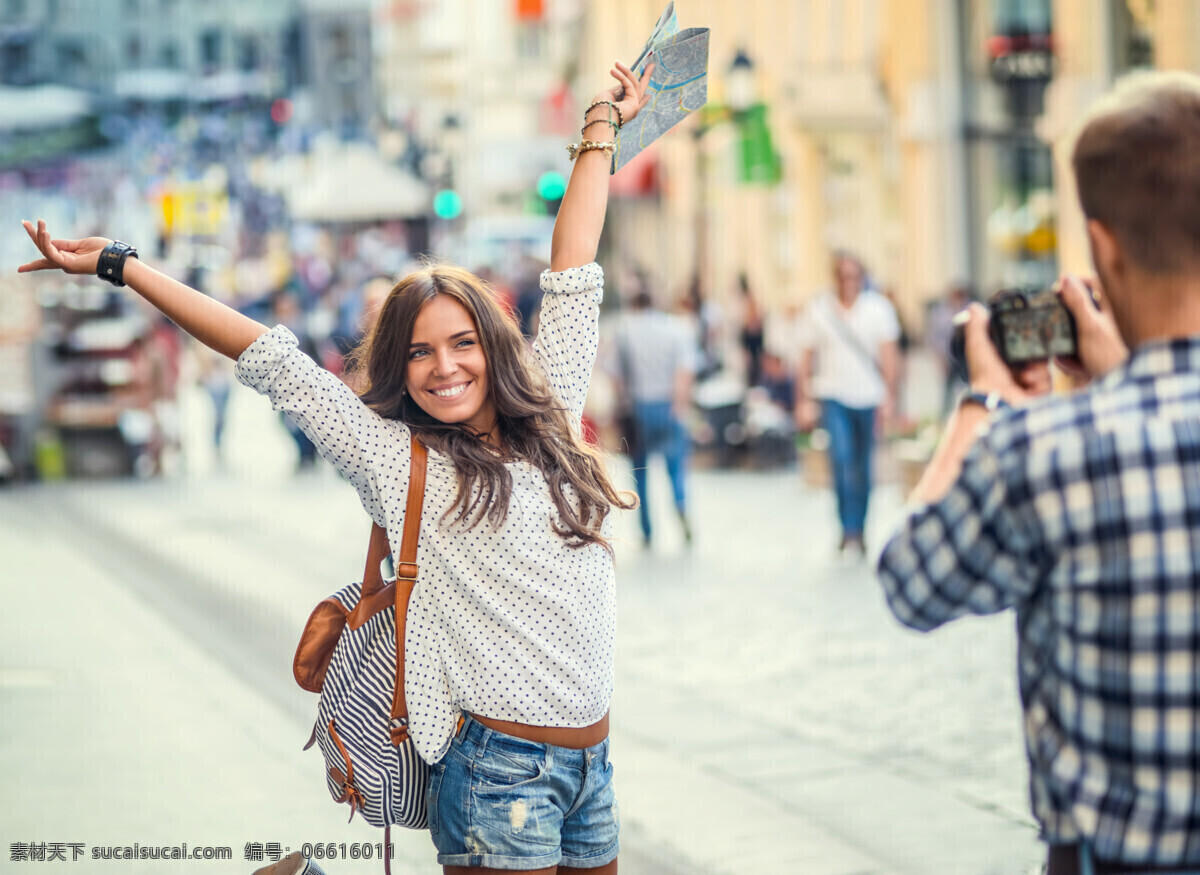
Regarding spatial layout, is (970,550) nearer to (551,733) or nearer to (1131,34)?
(551,733)

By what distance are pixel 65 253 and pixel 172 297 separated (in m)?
0.24

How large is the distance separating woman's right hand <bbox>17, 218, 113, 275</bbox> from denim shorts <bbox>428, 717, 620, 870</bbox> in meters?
1.05

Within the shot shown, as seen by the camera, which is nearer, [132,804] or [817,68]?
[132,804]

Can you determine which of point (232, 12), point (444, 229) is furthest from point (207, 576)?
point (232, 12)

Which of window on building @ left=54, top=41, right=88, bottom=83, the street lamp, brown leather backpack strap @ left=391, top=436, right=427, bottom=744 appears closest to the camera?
brown leather backpack strap @ left=391, top=436, right=427, bottom=744

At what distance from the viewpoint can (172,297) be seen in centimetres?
272

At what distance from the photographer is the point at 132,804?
16.7 feet

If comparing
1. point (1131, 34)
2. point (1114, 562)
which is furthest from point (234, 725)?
point (1131, 34)

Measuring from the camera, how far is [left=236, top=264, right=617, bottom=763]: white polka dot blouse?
2.60 m

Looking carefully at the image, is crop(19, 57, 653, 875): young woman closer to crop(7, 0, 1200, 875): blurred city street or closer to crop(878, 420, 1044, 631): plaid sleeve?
crop(7, 0, 1200, 875): blurred city street

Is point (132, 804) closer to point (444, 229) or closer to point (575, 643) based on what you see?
point (575, 643)

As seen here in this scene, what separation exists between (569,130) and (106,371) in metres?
23.8

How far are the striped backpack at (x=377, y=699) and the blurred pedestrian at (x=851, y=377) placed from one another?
740cm

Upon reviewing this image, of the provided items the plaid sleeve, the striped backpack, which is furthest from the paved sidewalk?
the plaid sleeve
